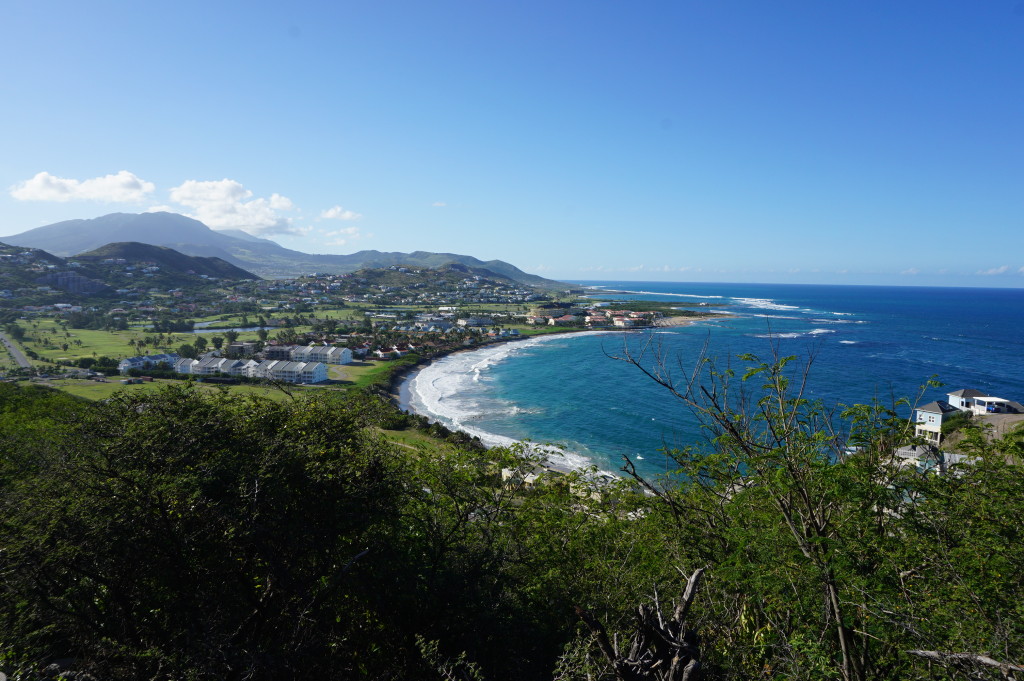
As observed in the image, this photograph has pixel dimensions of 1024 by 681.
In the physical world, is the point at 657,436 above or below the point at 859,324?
below

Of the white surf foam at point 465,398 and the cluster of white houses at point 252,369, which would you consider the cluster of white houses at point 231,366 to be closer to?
the cluster of white houses at point 252,369

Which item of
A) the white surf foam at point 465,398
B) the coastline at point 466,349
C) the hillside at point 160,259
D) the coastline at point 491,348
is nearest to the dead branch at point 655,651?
the coastline at point 491,348

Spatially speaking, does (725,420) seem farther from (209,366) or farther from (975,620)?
(209,366)

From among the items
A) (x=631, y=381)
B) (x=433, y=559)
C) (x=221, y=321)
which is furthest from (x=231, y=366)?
(x=433, y=559)

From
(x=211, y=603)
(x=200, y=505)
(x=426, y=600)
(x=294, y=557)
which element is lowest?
(x=426, y=600)

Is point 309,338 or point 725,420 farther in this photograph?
point 309,338

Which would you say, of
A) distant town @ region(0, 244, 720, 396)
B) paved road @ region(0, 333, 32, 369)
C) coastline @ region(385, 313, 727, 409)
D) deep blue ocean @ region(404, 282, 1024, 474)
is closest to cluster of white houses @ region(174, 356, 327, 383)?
distant town @ region(0, 244, 720, 396)

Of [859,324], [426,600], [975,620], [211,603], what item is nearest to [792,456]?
[975,620]

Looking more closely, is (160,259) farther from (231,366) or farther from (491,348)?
(491,348)

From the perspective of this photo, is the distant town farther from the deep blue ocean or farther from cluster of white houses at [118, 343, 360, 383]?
the deep blue ocean
